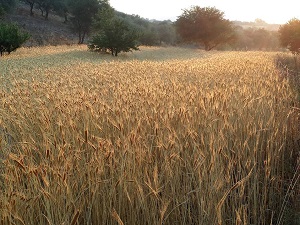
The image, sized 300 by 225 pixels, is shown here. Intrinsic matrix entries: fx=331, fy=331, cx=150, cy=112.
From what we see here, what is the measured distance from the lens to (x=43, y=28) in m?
36.0

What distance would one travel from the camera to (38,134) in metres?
2.87

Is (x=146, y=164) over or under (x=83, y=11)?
under

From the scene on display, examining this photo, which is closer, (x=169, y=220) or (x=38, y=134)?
(x=169, y=220)

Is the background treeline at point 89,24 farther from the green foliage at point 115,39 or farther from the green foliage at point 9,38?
the green foliage at point 9,38

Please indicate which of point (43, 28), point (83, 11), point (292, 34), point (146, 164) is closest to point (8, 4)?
point (43, 28)

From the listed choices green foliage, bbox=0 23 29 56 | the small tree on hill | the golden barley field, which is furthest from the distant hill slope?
the golden barley field

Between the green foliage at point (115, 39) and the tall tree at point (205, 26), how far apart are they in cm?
1526

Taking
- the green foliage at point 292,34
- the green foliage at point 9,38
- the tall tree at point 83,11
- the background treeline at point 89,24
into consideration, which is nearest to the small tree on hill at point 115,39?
the background treeline at point 89,24

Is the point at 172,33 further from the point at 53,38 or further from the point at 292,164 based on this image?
the point at 292,164

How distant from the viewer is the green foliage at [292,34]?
75.9ft

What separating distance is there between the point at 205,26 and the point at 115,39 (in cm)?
1626

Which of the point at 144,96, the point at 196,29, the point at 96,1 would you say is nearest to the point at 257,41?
the point at 196,29

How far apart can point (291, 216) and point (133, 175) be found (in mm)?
1184

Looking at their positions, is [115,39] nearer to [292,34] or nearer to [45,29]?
[292,34]
